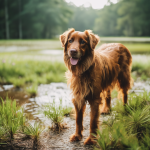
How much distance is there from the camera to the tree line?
15401 mm

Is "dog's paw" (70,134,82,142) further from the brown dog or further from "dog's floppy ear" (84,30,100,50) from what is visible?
"dog's floppy ear" (84,30,100,50)

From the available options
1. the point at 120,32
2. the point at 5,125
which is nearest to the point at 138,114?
the point at 5,125

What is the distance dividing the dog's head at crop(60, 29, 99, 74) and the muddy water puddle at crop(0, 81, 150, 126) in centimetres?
97

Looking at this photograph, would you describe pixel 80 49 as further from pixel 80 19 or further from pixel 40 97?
pixel 80 19

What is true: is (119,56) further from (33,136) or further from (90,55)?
(33,136)

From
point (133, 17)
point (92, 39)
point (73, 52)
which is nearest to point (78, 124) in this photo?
point (73, 52)

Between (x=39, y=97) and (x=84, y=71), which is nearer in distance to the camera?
(x=84, y=71)

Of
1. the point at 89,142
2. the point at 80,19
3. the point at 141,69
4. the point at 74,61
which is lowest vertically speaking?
the point at 89,142

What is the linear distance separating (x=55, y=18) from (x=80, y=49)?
31.1 metres

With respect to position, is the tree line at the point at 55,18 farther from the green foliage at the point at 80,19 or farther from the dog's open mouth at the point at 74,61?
the dog's open mouth at the point at 74,61

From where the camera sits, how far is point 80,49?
2.30m

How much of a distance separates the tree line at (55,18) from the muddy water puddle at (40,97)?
10711mm

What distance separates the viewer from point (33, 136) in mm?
2436

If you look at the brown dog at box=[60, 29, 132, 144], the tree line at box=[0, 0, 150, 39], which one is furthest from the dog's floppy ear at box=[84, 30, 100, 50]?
the tree line at box=[0, 0, 150, 39]
